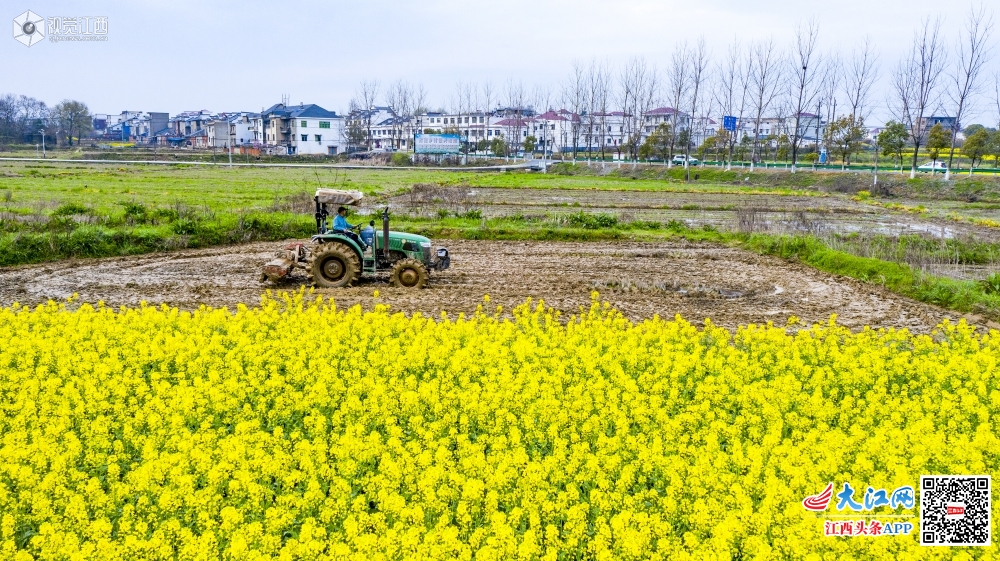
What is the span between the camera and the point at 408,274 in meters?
14.8

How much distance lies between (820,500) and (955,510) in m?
0.95

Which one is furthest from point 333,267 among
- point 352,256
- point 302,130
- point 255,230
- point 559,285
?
point 302,130

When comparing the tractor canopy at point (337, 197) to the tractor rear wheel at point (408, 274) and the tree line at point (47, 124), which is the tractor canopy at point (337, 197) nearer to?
the tractor rear wheel at point (408, 274)

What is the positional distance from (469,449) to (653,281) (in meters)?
10.7

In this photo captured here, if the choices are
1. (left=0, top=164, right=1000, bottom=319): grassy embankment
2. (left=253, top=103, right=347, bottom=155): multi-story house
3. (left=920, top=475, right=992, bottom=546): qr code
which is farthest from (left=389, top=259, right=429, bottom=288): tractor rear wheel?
(left=253, top=103, right=347, bottom=155): multi-story house

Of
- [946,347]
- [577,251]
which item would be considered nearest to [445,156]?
[577,251]

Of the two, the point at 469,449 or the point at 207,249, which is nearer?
the point at 469,449

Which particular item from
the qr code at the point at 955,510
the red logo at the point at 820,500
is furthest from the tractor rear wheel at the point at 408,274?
the qr code at the point at 955,510

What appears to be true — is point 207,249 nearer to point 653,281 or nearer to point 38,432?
point 653,281

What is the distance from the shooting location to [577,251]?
2094 centimetres

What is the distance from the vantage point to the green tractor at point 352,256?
568 inches

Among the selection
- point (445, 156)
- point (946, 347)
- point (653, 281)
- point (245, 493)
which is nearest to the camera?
point (245, 493)

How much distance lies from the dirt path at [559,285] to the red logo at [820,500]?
730cm

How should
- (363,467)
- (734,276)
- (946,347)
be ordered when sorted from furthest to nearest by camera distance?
(734,276)
(946,347)
(363,467)
